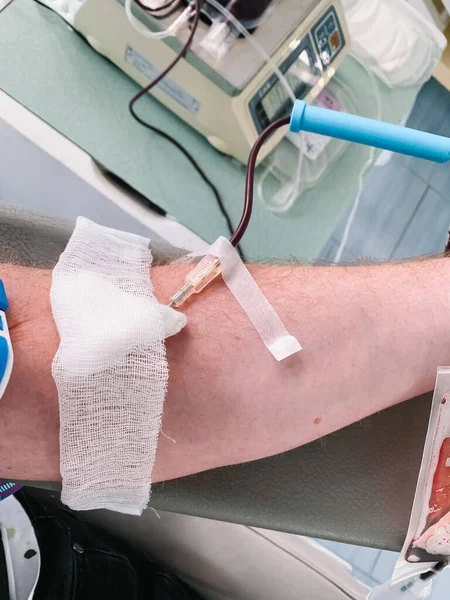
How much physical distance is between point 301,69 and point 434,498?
77 cm

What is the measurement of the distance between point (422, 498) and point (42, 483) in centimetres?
49

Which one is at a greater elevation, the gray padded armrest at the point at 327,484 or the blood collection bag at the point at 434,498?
the blood collection bag at the point at 434,498

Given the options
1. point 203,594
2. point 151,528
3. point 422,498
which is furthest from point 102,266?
point 203,594

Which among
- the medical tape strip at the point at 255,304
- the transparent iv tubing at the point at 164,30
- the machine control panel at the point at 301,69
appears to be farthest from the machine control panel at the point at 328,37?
the medical tape strip at the point at 255,304

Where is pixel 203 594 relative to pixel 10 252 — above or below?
below

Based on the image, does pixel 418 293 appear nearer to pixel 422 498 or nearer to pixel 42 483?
pixel 422 498

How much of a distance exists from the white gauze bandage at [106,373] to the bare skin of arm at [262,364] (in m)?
0.03

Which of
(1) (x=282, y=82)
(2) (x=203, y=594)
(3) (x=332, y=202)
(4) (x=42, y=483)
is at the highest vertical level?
(1) (x=282, y=82)

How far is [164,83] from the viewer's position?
0.98 m

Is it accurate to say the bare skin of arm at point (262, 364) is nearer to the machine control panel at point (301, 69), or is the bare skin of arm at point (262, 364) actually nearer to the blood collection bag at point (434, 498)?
the blood collection bag at point (434, 498)

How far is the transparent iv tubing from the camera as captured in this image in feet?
2.87

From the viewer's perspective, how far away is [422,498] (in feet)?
2.26

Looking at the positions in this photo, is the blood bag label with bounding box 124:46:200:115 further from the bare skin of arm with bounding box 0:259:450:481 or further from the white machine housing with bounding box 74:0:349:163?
the bare skin of arm with bounding box 0:259:450:481

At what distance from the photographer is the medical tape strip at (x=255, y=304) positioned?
22.7 inches
